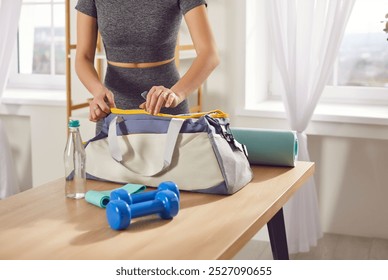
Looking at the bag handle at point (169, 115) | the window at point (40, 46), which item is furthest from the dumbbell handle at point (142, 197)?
the window at point (40, 46)

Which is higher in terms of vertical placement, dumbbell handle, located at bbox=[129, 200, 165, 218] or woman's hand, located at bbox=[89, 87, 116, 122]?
woman's hand, located at bbox=[89, 87, 116, 122]

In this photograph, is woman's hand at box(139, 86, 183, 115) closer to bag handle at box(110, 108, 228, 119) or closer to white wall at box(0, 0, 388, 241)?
bag handle at box(110, 108, 228, 119)

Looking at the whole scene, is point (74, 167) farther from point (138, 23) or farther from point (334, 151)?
point (334, 151)

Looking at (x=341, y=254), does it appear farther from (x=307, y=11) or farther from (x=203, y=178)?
(x=203, y=178)

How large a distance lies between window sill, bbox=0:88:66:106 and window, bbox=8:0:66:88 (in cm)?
8

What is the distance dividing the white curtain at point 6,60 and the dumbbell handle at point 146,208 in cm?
273

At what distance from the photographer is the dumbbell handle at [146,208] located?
5.32 feet

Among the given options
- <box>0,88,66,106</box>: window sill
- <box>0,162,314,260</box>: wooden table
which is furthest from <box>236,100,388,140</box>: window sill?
<box>0,162,314,260</box>: wooden table

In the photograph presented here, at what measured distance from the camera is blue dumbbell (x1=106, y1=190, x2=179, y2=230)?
1.57 meters

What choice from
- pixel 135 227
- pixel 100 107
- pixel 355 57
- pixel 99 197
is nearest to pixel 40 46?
pixel 355 57

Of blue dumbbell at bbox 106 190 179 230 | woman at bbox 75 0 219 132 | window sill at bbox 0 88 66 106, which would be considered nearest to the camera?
blue dumbbell at bbox 106 190 179 230

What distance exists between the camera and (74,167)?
6.11 feet
